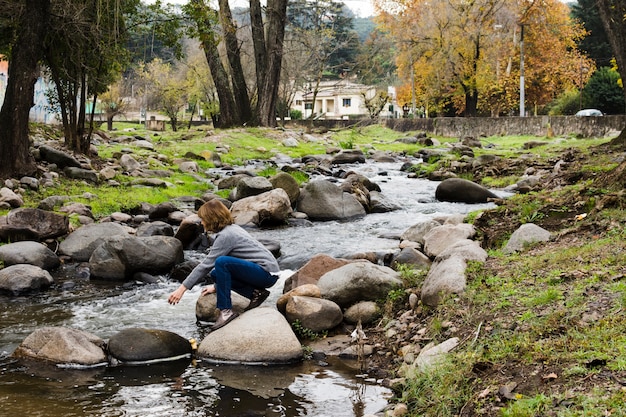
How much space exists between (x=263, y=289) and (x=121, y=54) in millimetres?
11896

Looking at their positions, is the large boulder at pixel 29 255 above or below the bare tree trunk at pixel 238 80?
below

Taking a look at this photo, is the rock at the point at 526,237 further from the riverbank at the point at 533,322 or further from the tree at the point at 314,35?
the tree at the point at 314,35

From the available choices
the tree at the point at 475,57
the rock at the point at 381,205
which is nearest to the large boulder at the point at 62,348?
the rock at the point at 381,205

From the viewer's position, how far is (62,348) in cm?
620

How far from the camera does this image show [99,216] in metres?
12.7

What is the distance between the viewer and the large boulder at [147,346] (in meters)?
6.28

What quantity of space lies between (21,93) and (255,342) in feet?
33.5

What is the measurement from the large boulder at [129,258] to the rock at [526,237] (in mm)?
4598

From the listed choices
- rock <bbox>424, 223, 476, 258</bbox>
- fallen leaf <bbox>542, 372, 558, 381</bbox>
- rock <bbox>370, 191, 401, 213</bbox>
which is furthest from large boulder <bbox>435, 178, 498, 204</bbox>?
fallen leaf <bbox>542, 372, 558, 381</bbox>

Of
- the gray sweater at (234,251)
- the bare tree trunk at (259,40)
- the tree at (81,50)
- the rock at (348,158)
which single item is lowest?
the gray sweater at (234,251)

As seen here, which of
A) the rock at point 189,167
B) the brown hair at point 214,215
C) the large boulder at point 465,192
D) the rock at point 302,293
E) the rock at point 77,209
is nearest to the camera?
the brown hair at point 214,215

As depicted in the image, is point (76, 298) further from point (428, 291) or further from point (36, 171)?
point (36, 171)

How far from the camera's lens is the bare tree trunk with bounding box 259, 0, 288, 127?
88.7 ft

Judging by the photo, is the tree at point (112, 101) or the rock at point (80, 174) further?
the tree at point (112, 101)
